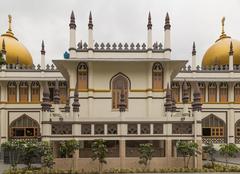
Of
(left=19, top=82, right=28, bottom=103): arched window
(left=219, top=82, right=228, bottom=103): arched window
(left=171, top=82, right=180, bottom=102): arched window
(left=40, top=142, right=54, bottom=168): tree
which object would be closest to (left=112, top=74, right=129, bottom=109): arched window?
(left=40, top=142, right=54, bottom=168): tree

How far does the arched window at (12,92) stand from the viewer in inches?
1298

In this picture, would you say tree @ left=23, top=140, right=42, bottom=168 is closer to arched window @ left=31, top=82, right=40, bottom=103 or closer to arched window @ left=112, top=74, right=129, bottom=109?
arched window @ left=112, top=74, right=129, bottom=109

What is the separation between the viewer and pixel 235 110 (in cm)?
3356

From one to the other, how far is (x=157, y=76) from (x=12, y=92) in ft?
44.5

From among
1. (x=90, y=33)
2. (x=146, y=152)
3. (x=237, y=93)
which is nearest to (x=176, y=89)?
(x=237, y=93)

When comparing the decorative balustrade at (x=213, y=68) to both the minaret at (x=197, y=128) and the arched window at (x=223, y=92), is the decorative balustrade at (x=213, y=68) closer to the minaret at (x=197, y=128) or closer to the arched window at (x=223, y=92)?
the arched window at (x=223, y=92)

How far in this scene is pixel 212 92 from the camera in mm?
34062

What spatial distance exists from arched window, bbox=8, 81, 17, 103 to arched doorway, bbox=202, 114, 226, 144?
16.0m

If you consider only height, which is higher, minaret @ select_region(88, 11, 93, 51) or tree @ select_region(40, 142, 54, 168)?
minaret @ select_region(88, 11, 93, 51)

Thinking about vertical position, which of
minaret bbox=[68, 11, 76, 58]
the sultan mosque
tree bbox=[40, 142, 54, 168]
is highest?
minaret bbox=[68, 11, 76, 58]

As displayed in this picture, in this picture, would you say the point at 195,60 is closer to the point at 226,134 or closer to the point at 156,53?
the point at 226,134

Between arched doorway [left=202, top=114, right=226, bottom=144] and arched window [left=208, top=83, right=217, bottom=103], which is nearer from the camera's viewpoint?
arched doorway [left=202, top=114, right=226, bottom=144]

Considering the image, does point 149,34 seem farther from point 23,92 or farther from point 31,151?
point 23,92

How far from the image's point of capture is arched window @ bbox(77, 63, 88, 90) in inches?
1002
